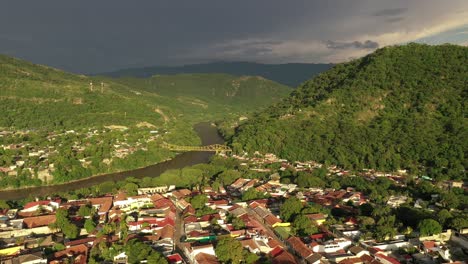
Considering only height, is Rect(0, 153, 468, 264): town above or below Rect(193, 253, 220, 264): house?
below

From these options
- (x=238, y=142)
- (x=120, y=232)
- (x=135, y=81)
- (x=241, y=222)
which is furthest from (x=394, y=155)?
(x=135, y=81)

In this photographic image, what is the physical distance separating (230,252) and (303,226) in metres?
6.12

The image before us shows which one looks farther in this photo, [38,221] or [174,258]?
[38,221]

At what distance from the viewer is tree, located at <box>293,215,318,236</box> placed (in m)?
23.2

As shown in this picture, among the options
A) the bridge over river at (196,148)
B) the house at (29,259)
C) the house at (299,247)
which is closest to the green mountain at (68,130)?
the bridge over river at (196,148)

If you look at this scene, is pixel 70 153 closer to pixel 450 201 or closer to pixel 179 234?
pixel 179 234

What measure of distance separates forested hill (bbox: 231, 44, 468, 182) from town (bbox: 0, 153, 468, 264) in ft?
25.6

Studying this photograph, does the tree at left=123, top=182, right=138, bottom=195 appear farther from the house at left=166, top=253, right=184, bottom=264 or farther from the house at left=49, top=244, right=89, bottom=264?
the house at left=166, top=253, right=184, bottom=264

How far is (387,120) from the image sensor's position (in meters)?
49.9

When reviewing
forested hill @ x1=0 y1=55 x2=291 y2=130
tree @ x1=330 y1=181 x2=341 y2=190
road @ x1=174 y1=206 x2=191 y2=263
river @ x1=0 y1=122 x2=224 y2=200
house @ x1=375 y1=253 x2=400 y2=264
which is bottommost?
river @ x1=0 y1=122 x2=224 y2=200

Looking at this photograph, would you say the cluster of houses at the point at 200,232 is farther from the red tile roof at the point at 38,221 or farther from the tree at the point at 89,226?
the tree at the point at 89,226

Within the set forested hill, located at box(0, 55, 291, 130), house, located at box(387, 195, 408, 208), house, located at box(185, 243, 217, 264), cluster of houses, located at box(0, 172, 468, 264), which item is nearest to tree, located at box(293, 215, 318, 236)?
cluster of houses, located at box(0, 172, 468, 264)

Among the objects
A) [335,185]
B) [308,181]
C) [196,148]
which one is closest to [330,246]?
[335,185]

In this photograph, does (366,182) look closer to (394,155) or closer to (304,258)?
(394,155)
